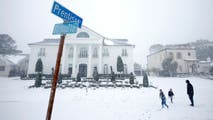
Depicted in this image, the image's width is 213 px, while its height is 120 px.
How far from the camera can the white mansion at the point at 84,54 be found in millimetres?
30328

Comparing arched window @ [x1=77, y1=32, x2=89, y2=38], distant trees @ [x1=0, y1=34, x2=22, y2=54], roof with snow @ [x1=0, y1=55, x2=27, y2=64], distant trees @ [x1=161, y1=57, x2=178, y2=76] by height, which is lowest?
distant trees @ [x1=161, y1=57, x2=178, y2=76]

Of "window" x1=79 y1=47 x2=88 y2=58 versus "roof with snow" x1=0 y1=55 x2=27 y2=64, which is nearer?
"window" x1=79 y1=47 x2=88 y2=58

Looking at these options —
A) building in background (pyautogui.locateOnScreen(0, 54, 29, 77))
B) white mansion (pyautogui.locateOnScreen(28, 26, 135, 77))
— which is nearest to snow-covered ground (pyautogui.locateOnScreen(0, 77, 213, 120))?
white mansion (pyautogui.locateOnScreen(28, 26, 135, 77))

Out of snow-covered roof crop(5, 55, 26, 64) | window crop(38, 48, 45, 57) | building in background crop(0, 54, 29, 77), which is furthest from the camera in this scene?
snow-covered roof crop(5, 55, 26, 64)

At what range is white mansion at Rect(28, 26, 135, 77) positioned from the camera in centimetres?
3033

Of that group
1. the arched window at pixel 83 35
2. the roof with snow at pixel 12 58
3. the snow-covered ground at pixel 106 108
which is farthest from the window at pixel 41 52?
the snow-covered ground at pixel 106 108

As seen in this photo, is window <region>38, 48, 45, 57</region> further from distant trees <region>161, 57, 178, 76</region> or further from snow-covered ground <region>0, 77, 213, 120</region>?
distant trees <region>161, 57, 178, 76</region>

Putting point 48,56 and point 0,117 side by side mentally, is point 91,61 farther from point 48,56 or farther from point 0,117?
point 0,117

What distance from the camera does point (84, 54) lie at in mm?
32219

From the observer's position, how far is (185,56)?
4131cm

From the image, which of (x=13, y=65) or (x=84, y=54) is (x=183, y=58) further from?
(x=13, y=65)

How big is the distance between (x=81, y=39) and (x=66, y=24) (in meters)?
27.7

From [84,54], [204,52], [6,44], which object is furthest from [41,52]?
[204,52]

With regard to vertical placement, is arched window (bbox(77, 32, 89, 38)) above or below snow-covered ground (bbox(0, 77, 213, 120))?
above
